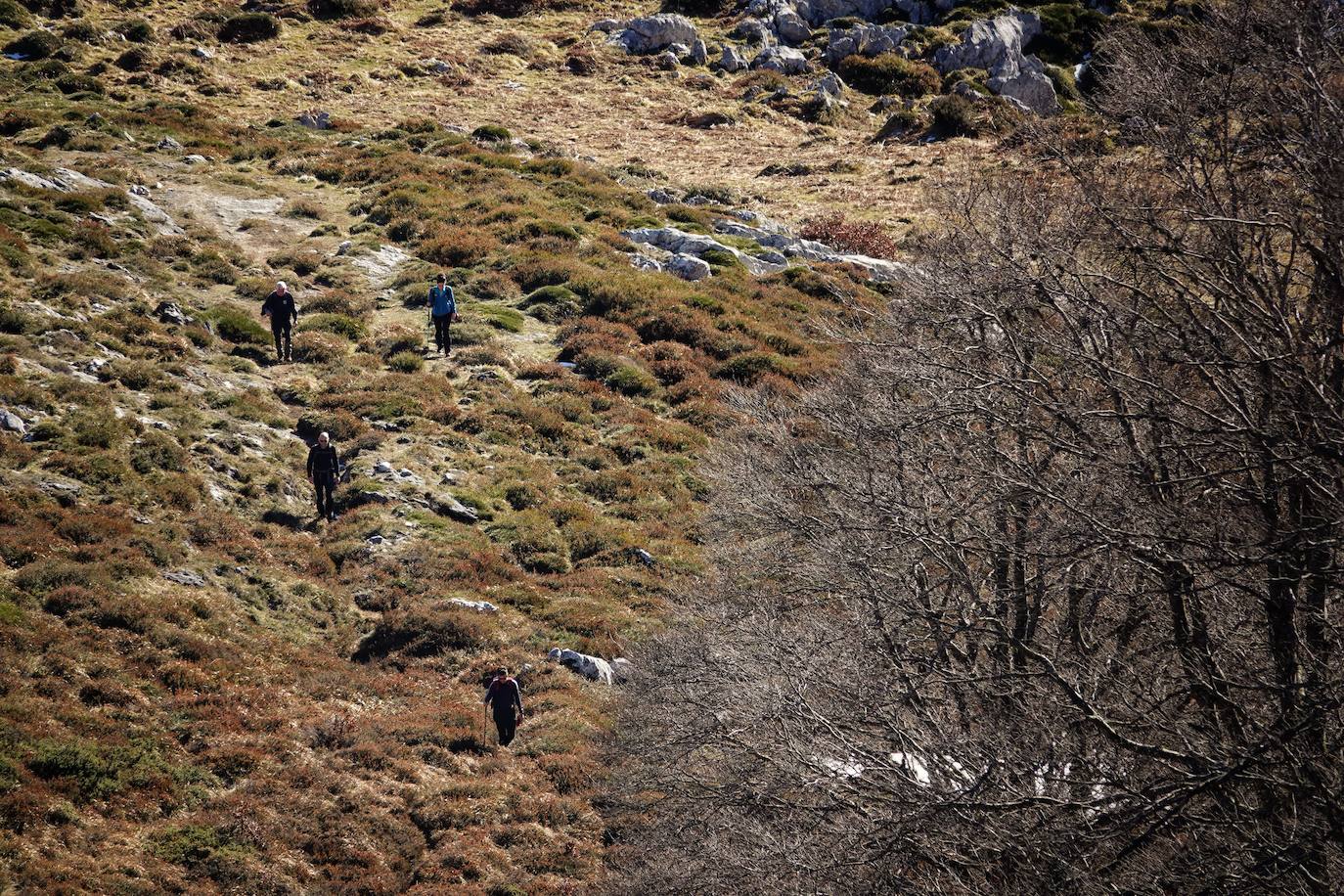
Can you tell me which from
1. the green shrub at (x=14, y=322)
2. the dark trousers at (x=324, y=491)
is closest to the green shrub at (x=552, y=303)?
the dark trousers at (x=324, y=491)

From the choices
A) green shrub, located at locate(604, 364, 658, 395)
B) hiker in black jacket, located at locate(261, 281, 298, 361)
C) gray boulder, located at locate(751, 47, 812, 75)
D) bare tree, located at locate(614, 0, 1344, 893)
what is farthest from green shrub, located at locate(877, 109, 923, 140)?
bare tree, located at locate(614, 0, 1344, 893)

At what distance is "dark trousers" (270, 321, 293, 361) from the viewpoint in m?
26.8

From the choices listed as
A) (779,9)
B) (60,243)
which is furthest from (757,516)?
(779,9)

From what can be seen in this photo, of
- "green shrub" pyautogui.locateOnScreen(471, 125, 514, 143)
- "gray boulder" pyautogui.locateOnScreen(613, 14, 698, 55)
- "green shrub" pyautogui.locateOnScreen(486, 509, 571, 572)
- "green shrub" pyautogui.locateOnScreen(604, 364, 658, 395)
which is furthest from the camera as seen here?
"gray boulder" pyautogui.locateOnScreen(613, 14, 698, 55)

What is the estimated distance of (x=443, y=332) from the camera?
29.2 m

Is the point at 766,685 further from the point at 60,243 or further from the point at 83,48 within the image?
the point at 83,48

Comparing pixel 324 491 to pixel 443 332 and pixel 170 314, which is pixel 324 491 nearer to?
pixel 443 332

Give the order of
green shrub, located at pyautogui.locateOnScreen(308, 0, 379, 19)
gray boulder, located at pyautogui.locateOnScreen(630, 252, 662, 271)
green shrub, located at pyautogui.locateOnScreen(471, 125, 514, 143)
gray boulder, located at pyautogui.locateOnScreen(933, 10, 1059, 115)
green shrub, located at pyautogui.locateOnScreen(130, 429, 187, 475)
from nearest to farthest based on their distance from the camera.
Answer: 1. green shrub, located at pyautogui.locateOnScreen(130, 429, 187, 475)
2. gray boulder, located at pyautogui.locateOnScreen(630, 252, 662, 271)
3. green shrub, located at pyautogui.locateOnScreen(471, 125, 514, 143)
4. gray boulder, located at pyautogui.locateOnScreen(933, 10, 1059, 115)
5. green shrub, located at pyautogui.locateOnScreen(308, 0, 379, 19)

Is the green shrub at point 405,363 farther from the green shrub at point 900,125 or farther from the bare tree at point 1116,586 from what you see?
the green shrub at point 900,125

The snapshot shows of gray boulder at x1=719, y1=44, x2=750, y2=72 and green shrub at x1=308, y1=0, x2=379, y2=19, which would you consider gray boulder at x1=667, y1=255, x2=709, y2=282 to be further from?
green shrub at x1=308, y1=0, x2=379, y2=19

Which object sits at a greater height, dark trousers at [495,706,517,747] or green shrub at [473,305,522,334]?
dark trousers at [495,706,517,747]

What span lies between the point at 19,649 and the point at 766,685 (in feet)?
31.3

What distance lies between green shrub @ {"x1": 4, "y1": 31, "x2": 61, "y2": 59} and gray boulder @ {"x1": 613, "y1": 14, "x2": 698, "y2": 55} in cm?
3109

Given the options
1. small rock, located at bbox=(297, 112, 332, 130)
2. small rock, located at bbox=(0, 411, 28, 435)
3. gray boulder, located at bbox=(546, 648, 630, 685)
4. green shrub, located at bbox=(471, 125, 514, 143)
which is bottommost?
small rock, located at bbox=(297, 112, 332, 130)
